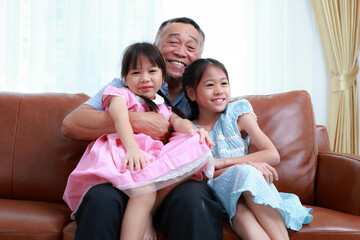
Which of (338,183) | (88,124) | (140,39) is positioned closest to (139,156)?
(88,124)

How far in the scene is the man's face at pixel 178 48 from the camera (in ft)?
6.53

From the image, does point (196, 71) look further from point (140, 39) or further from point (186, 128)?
point (140, 39)

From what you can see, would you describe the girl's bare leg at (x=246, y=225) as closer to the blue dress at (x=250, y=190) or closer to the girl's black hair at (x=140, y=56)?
the blue dress at (x=250, y=190)

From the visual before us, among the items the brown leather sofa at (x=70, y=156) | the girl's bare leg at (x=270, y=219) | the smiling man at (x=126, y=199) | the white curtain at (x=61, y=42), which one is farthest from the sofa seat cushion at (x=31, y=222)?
the white curtain at (x=61, y=42)

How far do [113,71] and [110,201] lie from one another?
5.97 feet

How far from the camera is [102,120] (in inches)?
61.0

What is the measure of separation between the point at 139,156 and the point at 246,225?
17.5 inches

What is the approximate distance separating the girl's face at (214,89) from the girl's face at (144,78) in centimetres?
22

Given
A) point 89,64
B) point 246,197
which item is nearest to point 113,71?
point 89,64

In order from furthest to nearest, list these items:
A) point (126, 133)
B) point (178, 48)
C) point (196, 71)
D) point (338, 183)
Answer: point (178, 48), point (196, 71), point (338, 183), point (126, 133)

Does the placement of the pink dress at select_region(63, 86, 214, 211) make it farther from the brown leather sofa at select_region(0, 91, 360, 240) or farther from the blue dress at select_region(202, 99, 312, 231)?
the brown leather sofa at select_region(0, 91, 360, 240)

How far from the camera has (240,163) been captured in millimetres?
1539

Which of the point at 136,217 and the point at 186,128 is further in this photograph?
the point at 186,128

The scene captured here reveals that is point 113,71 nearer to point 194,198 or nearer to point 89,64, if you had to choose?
point 89,64
